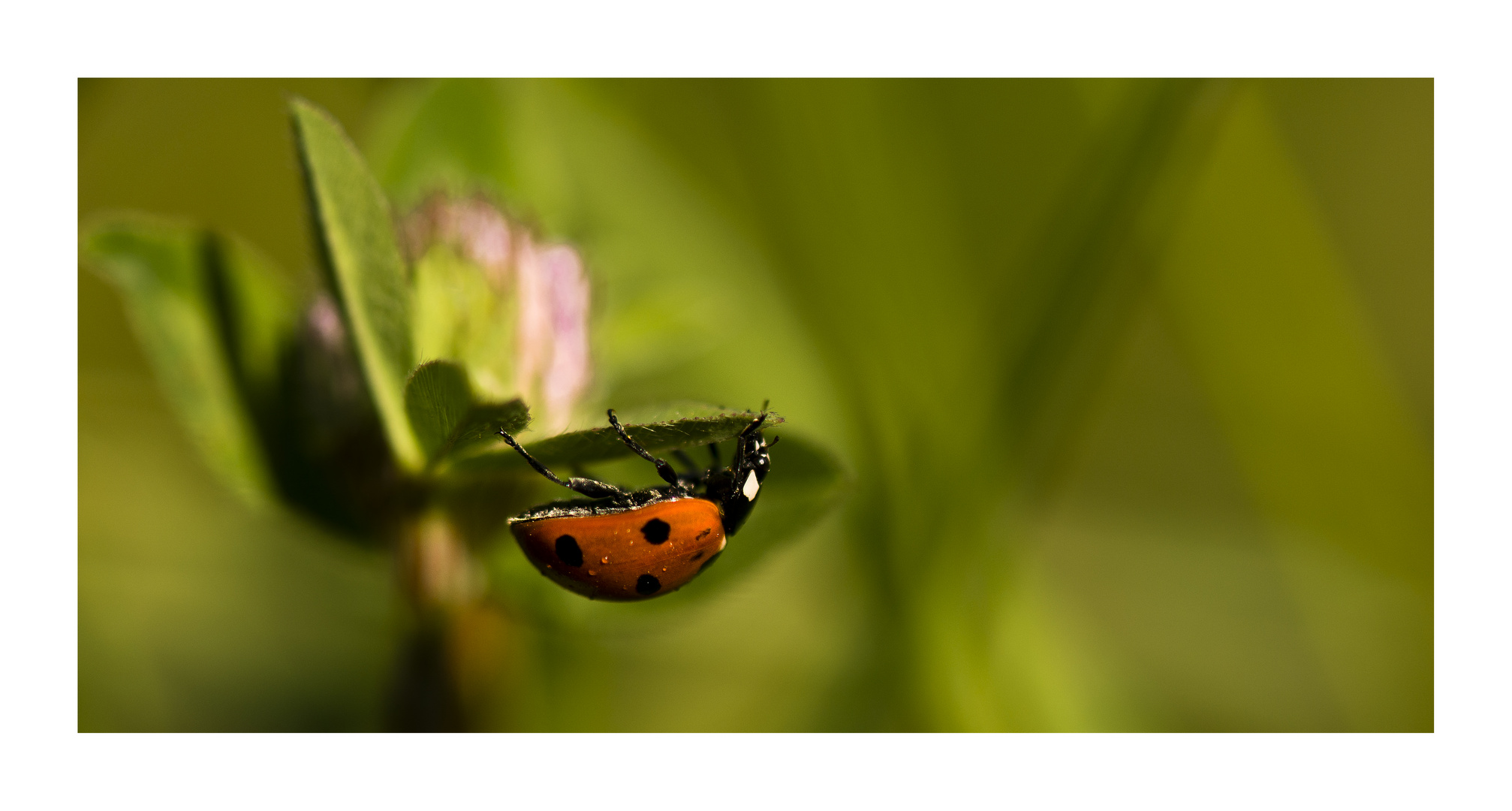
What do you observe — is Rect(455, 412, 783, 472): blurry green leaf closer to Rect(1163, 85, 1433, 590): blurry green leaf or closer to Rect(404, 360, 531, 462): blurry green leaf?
Rect(404, 360, 531, 462): blurry green leaf

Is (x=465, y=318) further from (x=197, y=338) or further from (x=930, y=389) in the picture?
(x=930, y=389)

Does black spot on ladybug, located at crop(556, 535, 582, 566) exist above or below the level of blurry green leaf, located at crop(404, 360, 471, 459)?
below

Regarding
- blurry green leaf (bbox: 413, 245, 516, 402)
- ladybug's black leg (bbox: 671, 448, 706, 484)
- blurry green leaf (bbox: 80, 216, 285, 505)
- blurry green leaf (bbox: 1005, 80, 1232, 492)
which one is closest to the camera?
blurry green leaf (bbox: 413, 245, 516, 402)

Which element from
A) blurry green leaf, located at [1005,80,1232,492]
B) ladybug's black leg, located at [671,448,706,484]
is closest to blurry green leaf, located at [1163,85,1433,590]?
blurry green leaf, located at [1005,80,1232,492]

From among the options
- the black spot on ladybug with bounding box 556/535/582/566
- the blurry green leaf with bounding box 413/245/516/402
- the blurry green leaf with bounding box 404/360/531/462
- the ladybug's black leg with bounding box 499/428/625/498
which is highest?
the blurry green leaf with bounding box 413/245/516/402

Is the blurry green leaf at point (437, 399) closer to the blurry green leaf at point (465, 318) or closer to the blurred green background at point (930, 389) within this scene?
the blurry green leaf at point (465, 318)

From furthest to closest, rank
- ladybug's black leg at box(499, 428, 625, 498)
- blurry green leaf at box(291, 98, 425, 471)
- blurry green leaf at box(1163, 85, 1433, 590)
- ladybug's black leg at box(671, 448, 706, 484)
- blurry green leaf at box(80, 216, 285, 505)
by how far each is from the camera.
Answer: blurry green leaf at box(1163, 85, 1433, 590)
ladybug's black leg at box(671, 448, 706, 484)
blurry green leaf at box(80, 216, 285, 505)
ladybug's black leg at box(499, 428, 625, 498)
blurry green leaf at box(291, 98, 425, 471)

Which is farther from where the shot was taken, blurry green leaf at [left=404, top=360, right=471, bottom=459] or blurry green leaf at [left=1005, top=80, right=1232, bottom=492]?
blurry green leaf at [left=1005, top=80, right=1232, bottom=492]

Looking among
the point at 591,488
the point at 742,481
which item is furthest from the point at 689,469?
the point at 591,488
